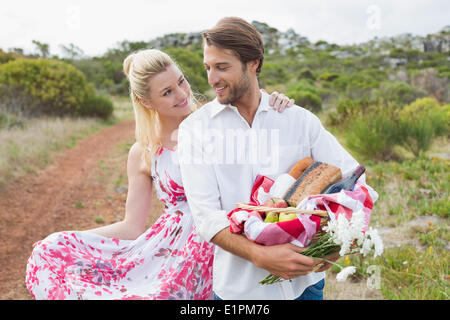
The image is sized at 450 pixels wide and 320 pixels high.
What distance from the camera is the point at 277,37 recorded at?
77000 mm

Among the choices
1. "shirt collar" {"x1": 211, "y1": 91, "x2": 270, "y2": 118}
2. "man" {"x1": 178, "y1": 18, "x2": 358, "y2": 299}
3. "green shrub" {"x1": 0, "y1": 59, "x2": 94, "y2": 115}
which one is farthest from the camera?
"green shrub" {"x1": 0, "y1": 59, "x2": 94, "y2": 115}

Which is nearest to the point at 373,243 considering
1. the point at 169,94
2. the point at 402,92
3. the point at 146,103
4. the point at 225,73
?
the point at 225,73

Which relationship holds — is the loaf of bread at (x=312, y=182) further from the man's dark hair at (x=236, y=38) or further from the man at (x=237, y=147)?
the man's dark hair at (x=236, y=38)

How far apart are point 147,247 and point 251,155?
3.50 feet

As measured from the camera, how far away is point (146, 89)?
2787mm

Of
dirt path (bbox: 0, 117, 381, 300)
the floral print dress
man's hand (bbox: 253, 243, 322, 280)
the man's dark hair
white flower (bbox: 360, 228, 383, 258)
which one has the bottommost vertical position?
dirt path (bbox: 0, 117, 381, 300)

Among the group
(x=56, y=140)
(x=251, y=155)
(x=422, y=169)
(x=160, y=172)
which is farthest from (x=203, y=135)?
(x=56, y=140)

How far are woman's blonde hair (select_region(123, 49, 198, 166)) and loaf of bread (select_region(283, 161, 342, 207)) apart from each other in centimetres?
129

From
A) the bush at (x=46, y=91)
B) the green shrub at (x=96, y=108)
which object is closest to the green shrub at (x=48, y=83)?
the bush at (x=46, y=91)

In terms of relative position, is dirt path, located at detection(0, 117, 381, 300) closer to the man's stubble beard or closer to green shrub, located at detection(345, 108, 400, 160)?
the man's stubble beard

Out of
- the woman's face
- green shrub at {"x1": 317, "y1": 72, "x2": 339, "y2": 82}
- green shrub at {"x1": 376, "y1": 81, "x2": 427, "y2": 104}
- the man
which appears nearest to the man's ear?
the man

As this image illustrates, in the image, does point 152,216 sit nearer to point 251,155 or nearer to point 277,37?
point 251,155

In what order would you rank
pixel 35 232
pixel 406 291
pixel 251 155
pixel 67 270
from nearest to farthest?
pixel 251 155
pixel 67 270
pixel 406 291
pixel 35 232

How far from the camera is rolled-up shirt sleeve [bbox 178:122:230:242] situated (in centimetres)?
189
